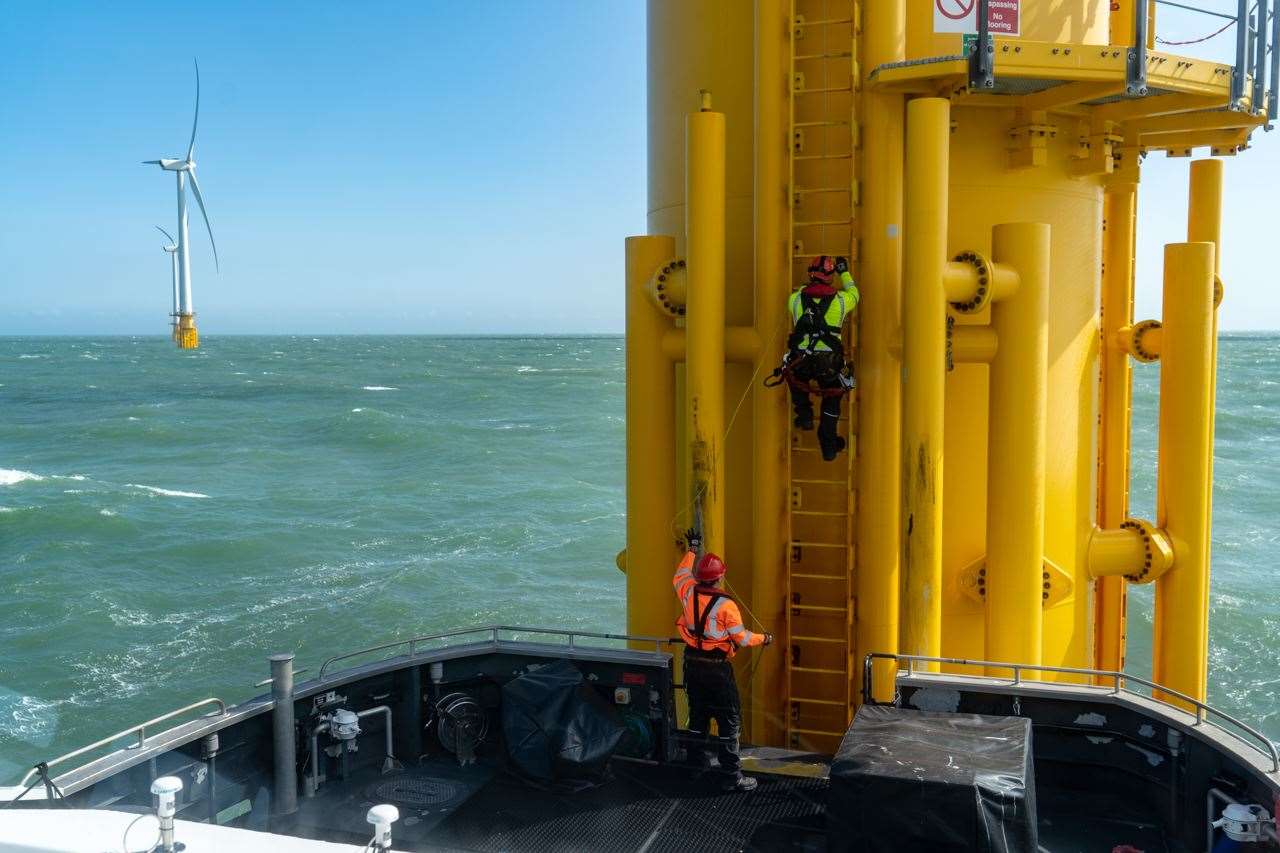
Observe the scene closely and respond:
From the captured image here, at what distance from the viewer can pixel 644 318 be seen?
28.4 feet

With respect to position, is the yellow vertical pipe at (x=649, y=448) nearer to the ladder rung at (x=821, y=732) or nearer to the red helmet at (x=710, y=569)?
the ladder rung at (x=821, y=732)

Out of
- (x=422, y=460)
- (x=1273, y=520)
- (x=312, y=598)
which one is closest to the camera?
(x=312, y=598)

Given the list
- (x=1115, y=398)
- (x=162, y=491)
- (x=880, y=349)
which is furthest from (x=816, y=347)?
(x=162, y=491)

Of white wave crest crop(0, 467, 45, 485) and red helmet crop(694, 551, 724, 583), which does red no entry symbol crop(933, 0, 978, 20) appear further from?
white wave crest crop(0, 467, 45, 485)

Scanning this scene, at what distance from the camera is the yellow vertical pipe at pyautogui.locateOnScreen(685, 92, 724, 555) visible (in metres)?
7.89

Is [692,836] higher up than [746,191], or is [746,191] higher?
[746,191]

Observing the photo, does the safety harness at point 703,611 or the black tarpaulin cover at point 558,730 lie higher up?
the safety harness at point 703,611

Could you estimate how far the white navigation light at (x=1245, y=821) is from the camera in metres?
5.86

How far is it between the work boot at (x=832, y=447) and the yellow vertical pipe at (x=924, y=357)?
512 mm

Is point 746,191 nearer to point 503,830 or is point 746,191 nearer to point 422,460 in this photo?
point 503,830

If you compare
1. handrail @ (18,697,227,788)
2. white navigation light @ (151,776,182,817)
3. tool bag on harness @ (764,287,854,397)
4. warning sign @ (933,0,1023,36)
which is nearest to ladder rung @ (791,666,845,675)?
tool bag on harness @ (764,287,854,397)

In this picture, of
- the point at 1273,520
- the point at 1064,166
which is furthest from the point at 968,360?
the point at 1273,520

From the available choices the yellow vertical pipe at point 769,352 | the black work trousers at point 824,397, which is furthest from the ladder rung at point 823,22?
the black work trousers at point 824,397

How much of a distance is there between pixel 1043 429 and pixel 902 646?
187 cm
